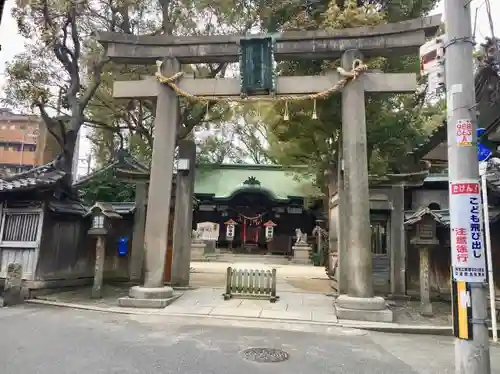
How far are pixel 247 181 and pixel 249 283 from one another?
18080 mm

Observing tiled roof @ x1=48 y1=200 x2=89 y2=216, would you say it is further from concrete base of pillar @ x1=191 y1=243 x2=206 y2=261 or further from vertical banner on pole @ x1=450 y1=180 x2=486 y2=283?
concrete base of pillar @ x1=191 y1=243 x2=206 y2=261

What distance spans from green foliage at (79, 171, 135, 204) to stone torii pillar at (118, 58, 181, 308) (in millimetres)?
8972

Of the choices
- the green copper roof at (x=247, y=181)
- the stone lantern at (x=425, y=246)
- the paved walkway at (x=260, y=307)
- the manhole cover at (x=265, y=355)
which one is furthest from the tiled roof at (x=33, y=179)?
the green copper roof at (x=247, y=181)

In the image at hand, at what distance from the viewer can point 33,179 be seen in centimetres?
1163

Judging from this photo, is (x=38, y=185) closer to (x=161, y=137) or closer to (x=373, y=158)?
(x=161, y=137)

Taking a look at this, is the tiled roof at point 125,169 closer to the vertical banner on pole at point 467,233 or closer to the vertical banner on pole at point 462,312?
the vertical banner on pole at point 467,233

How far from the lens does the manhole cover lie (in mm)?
6172

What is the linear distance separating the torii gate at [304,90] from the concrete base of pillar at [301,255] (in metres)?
15.7

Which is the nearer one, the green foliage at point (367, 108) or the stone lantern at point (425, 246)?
the stone lantern at point (425, 246)

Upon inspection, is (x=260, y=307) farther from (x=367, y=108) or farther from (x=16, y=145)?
(x=16, y=145)

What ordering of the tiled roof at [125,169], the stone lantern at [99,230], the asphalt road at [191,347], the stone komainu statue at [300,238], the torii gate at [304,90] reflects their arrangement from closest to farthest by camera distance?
the asphalt road at [191,347], the torii gate at [304,90], the stone lantern at [99,230], the tiled roof at [125,169], the stone komainu statue at [300,238]

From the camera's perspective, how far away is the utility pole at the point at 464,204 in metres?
4.12

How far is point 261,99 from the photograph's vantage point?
34.5ft

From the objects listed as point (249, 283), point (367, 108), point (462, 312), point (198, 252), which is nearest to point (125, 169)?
point (249, 283)
